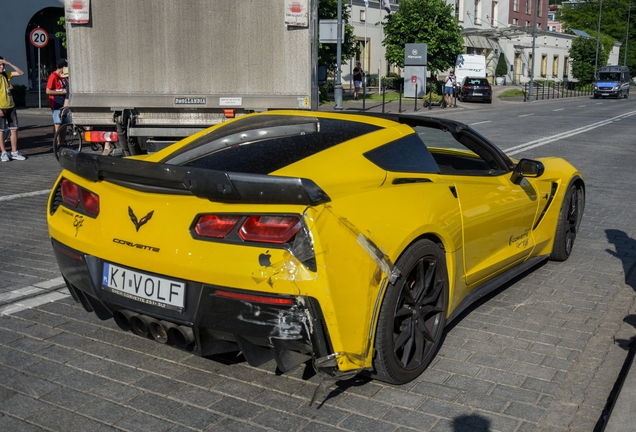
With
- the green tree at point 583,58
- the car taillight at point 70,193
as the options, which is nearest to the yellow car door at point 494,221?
the car taillight at point 70,193

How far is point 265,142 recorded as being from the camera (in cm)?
433

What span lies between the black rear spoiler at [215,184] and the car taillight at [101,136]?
7189 mm

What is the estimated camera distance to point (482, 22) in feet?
229

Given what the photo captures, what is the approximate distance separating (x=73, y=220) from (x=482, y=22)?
232 ft

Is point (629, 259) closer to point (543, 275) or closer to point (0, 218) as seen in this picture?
point (543, 275)

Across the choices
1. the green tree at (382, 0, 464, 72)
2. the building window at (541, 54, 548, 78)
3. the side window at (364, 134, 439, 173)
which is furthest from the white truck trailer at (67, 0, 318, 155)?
the building window at (541, 54, 548, 78)

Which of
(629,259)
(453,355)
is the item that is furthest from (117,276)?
(629,259)

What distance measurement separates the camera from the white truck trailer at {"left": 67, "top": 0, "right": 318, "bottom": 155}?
34.2 ft

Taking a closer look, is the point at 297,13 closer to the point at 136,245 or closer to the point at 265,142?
the point at 265,142

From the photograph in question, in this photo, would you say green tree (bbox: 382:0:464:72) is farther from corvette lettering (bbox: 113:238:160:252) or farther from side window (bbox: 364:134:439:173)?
corvette lettering (bbox: 113:238:160:252)

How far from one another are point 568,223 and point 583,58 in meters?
76.2

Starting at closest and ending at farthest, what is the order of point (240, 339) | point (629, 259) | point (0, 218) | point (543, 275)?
1. point (240, 339)
2. point (543, 275)
3. point (629, 259)
4. point (0, 218)

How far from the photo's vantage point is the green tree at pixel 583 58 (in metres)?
Answer: 72.5

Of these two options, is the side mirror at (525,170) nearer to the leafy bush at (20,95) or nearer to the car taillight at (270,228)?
the car taillight at (270,228)
